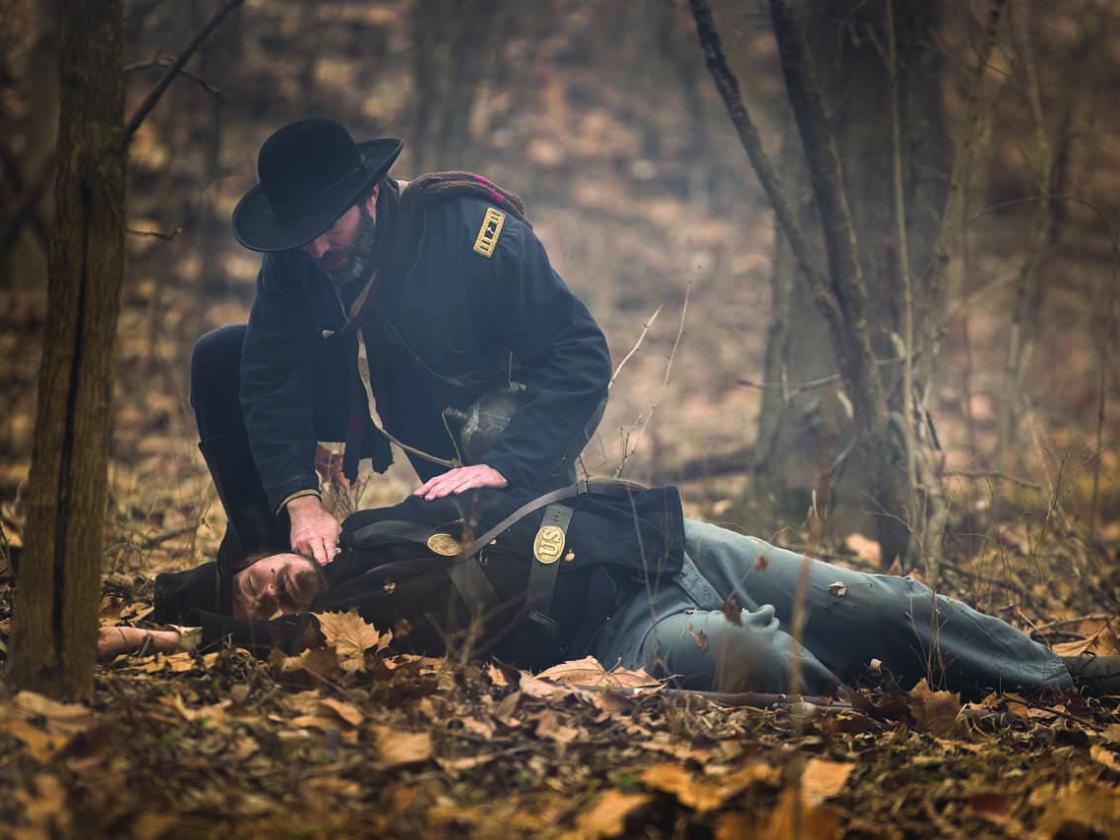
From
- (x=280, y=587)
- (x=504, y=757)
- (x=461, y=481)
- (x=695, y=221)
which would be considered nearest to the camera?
(x=504, y=757)

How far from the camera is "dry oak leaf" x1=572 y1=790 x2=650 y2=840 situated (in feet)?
7.66

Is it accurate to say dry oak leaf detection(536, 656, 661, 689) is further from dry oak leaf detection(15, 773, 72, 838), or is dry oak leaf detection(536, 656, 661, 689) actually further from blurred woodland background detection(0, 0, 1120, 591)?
dry oak leaf detection(15, 773, 72, 838)

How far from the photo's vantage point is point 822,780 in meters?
2.61

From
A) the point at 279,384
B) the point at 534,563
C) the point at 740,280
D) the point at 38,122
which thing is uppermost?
the point at 38,122

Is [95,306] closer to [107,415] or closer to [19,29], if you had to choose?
[107,415]

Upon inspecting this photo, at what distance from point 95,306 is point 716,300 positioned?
944cm

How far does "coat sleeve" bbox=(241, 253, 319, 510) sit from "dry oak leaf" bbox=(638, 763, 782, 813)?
157 cm

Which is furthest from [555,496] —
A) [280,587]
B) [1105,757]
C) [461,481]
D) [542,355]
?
[1105,757]

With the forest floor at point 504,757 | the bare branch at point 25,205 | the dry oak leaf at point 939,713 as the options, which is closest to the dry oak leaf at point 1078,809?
the forest floor at point 504,757

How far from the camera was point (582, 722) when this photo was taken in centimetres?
299

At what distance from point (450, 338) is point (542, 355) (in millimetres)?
306

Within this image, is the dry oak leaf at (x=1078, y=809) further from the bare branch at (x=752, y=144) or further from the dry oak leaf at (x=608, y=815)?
the bare branch at (x=752, y=144)

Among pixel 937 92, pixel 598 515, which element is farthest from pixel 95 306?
pixel 937 92

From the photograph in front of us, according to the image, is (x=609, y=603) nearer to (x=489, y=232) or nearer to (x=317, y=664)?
(x=317, y=664)
